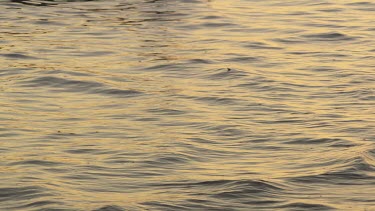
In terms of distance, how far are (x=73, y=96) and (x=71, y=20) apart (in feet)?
16.1

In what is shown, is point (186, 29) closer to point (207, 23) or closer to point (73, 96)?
point (207, 23)

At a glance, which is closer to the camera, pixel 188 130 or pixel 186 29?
pixel 188 130

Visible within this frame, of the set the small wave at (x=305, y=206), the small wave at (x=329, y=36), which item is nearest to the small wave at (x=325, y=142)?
the small wave at (x=305, y=206)

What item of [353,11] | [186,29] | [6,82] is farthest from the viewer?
[353,11]

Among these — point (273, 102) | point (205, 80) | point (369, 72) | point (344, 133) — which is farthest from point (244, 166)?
point (369, 72)

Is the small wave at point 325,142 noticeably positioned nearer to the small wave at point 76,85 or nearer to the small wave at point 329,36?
the small wave at point 76,85

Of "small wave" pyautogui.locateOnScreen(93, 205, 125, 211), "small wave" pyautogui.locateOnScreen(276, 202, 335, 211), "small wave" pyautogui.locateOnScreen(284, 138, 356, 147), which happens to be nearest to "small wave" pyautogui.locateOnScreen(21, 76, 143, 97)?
"small wave" pyautogui.locateOnScreen(284, 138, 356, 147)

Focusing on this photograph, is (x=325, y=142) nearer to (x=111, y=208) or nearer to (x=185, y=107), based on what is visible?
(x=185, y=107)

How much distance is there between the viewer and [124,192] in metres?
8.32

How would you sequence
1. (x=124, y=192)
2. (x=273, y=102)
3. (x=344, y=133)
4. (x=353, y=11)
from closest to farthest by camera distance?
(x=124, y=192), (x=344, y=133), (x=273, y=102), (x=353, y=11)

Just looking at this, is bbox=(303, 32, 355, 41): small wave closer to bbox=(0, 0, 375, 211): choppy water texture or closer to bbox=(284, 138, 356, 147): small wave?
bbox=(0, 0, 375, 211): choppy water texture

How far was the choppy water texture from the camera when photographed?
8.42 m

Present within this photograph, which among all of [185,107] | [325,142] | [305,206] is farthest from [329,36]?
[305,206]

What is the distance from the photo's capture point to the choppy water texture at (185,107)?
27.6 feet
